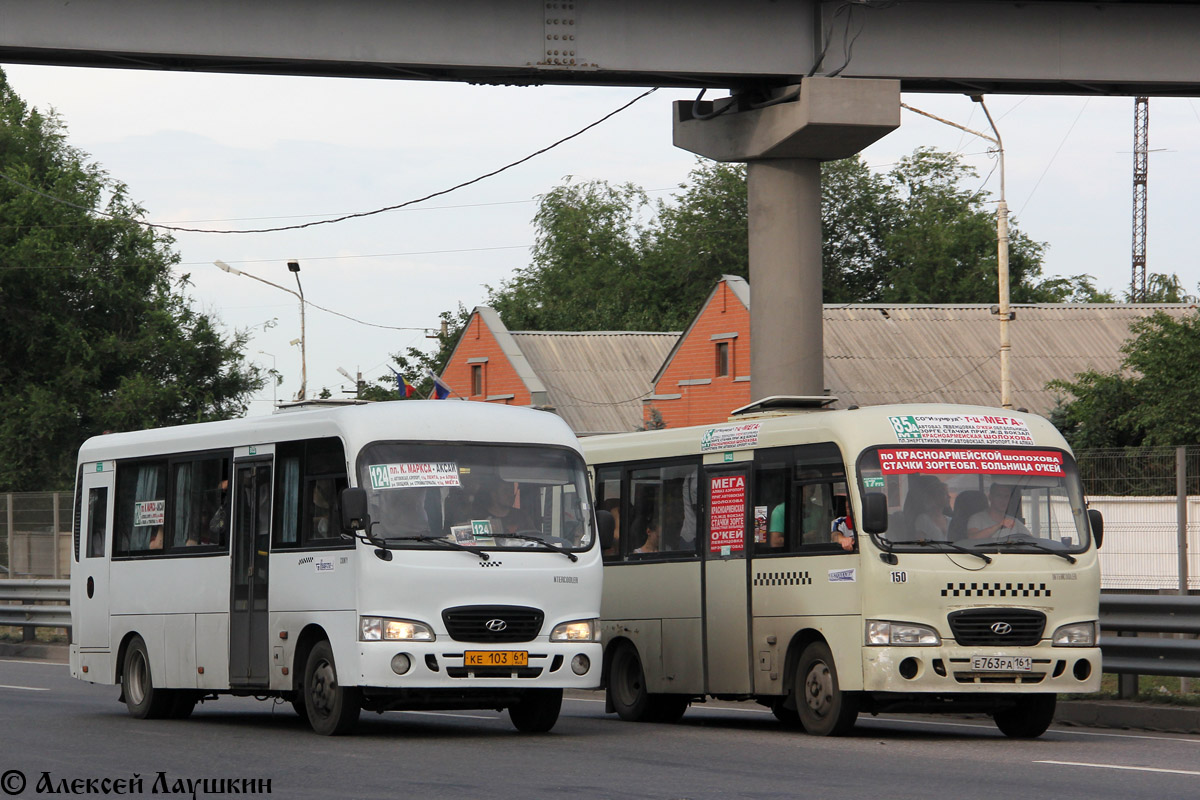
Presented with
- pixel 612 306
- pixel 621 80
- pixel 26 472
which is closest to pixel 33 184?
pixel 26 472

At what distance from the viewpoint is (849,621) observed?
14539mm

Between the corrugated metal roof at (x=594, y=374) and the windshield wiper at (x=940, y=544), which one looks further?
the corrugated metal roof at (x=594, y=374)

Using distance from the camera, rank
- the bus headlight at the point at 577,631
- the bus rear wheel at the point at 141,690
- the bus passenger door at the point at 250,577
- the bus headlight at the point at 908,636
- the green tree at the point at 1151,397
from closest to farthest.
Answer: the bus headlight at the point at 908,636 → the bus headlight at the point at 577,631 → the bus passenger door at the point at 250,577 → the bus rear wheel at the point at 141,690 → the green tree at the point at 1151,397

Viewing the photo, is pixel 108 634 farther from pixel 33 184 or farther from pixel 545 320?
pixel 545 320

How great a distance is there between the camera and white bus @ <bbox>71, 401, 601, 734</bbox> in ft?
46.6

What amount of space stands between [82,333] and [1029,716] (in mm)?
52184

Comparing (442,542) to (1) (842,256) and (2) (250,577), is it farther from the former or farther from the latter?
(1) (842,256)

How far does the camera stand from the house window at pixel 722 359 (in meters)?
58.1

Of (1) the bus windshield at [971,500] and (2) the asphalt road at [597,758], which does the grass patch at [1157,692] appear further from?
(1) the bus windshield at [971,500]

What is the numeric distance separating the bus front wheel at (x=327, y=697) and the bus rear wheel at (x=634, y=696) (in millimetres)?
3576

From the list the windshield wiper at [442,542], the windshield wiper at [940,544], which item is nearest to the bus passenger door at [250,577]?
the windshield wiper at [442,542]

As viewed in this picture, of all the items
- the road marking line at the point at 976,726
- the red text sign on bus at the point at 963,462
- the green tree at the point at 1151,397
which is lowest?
the road marking line at the point at 976,726

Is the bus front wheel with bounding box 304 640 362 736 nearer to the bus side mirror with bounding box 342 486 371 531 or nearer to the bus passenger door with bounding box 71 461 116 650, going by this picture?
the bus side mirror with bounding box 342 486 371 531

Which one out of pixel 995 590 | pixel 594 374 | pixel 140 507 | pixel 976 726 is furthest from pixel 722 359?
pixel 995 590
